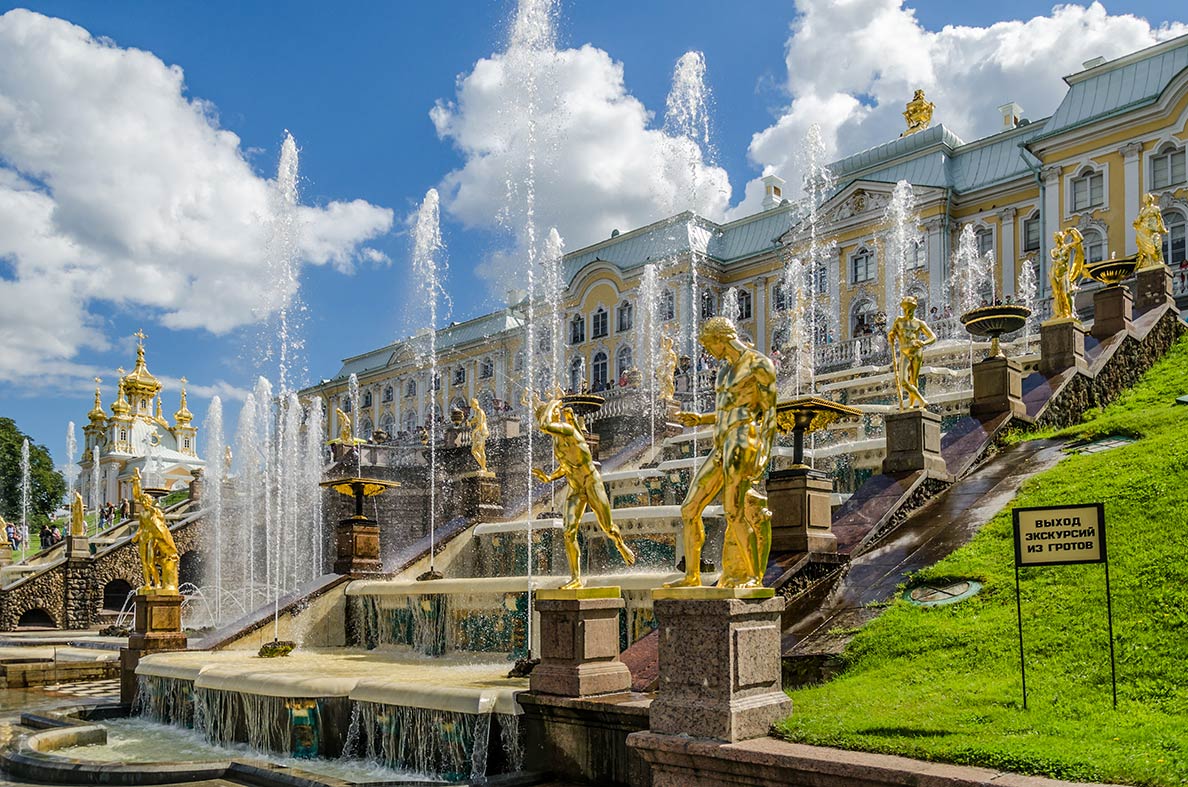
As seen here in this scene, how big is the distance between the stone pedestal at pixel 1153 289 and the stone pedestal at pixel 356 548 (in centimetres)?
1395

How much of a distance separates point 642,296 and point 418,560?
39.1m

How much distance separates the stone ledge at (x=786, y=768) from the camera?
5371mm

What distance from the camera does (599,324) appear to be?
59.9 m

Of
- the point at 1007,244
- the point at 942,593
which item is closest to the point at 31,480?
the point at 1007,244

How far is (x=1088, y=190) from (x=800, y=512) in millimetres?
35502

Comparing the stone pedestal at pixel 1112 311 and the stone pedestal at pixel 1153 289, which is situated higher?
the stone pedestal at pixel 1153 289

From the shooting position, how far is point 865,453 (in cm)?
1630

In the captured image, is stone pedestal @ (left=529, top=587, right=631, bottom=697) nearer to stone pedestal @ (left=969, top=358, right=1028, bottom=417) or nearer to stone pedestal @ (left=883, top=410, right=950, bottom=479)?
stone pedestal @ (left=883, top=410, right=950, bottom=479)

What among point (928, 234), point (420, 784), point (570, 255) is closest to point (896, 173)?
point (928, 234)

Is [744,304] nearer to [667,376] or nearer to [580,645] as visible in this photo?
[667,376]

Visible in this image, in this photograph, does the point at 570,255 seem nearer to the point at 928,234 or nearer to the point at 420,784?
the point at 928,234

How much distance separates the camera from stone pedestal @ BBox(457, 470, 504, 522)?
19391 millimetres

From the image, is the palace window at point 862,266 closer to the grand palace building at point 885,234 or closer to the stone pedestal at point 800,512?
the grand palace building at point 885,234

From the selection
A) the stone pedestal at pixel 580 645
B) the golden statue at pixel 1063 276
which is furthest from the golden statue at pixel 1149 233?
the stone pedestal at pixel 580 645
